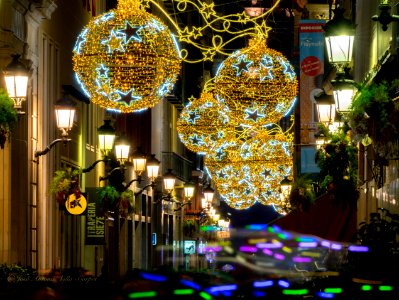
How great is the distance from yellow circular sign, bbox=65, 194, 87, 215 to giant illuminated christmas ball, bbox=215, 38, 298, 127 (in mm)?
4337

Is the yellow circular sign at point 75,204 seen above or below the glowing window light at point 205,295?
above

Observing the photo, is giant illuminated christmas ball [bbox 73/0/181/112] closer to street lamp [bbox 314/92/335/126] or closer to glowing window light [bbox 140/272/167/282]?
street lamp [bbox 314/92/335/126]

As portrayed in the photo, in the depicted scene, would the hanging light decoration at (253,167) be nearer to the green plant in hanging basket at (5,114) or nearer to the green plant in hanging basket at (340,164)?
the green plant in hanging basket at (340,164)

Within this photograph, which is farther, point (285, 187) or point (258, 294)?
→ point (285, 187)

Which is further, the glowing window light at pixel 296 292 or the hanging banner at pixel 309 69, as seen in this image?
the hanging banner at pixel 309 69

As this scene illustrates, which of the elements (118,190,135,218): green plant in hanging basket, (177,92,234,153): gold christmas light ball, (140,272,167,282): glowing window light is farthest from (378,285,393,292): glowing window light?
(177,92,234,153): gold christmas light ball

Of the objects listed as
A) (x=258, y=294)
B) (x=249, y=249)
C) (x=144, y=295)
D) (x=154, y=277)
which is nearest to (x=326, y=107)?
(x=249, y=249)

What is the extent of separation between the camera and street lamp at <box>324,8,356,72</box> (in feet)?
59.9

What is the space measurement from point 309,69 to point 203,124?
4.81 metres

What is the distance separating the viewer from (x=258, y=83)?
84.6 feet

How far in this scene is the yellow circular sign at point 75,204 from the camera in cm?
2794

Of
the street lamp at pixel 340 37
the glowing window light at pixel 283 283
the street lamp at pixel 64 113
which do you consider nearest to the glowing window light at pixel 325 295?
the glowing window light at pixel 283 283

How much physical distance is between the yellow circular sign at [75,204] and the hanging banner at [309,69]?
40.9ft

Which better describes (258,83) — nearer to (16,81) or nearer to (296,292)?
(16,81)
